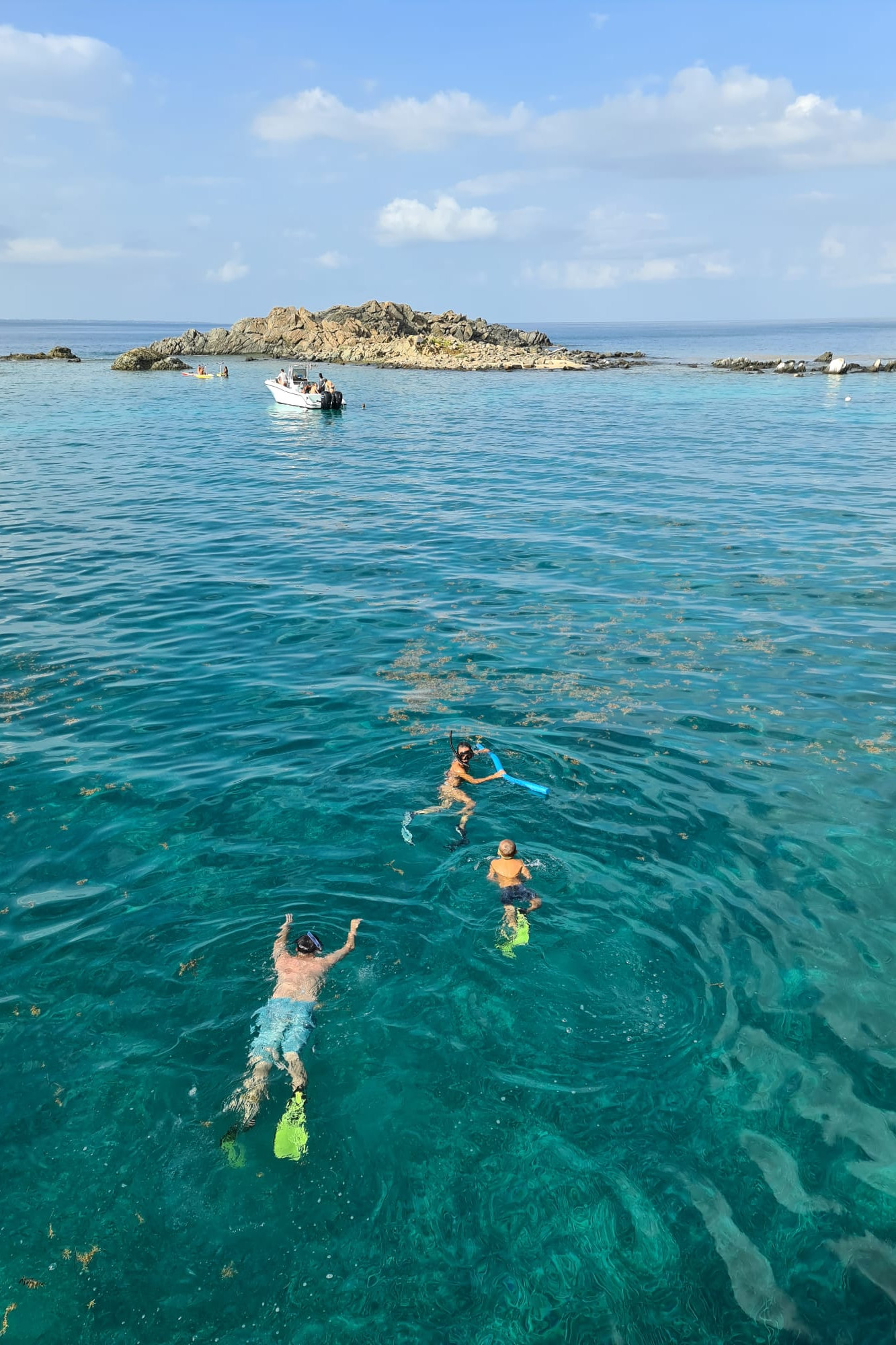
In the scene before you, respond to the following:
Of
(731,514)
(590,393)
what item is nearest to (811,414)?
(590,393)

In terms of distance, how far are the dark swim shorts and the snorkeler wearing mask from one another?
1.75 meters

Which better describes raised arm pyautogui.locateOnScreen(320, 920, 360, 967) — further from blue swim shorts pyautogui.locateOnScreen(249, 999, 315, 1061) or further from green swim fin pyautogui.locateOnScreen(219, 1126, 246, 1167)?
green swim fin pyautogui.locateOnScreen(219, 1126, 246, 1167)

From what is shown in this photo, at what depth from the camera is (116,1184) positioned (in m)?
6.41

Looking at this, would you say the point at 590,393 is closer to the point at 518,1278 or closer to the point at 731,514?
the point at 731,514

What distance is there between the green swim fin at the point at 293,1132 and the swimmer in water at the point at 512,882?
3.05 m

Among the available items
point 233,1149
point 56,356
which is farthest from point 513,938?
point 56,356

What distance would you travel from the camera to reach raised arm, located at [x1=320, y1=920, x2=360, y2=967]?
8508 millimetres

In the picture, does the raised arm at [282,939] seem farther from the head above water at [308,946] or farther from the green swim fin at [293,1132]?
the green swim fin at [293,1132]

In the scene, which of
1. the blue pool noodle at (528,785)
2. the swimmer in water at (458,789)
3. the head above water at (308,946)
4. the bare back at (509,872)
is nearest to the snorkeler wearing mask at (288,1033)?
the head above water at (308,946)

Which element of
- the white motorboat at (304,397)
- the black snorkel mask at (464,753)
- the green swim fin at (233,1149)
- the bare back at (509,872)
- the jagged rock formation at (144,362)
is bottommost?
the green swim fin at (233,1149)

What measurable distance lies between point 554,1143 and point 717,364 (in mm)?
96651

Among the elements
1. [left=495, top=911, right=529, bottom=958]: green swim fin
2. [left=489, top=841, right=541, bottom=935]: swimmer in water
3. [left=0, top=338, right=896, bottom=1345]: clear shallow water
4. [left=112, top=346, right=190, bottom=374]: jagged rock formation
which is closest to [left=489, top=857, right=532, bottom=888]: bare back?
[left=489, top=841, right=541, bottom=935]: swimmer in water

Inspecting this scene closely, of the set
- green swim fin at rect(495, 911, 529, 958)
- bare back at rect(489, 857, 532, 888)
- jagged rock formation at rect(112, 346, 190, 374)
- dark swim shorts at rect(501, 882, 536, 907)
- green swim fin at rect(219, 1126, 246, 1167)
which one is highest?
jagged rock formation at rect(112, 346, 190, 374)

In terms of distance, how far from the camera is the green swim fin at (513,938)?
8.86 metres
